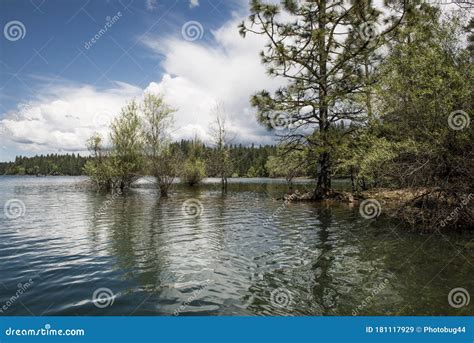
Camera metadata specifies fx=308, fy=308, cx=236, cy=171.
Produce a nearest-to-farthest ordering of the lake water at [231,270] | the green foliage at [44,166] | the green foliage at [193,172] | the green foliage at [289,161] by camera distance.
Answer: the lake water at [231,270] < the green foliage at [289,161] < the green foliage at [193,172] < the green foliage at [44,166]

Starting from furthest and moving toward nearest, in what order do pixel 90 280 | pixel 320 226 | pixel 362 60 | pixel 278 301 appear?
pixel 362 60
pixel 320 226
pixel 90 280
pixel 278 301

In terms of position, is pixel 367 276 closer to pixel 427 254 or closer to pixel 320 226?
pixel 427 254

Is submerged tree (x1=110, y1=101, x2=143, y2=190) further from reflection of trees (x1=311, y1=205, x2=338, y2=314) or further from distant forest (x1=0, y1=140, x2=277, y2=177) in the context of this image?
distant forest (x1=0, y1=140, x2=277, y2=177)

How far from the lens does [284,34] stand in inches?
824

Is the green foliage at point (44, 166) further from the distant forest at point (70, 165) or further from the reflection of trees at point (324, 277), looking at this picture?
the reflection of trees at point (324, 277)

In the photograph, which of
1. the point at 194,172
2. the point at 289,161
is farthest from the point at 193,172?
the point at 289,161

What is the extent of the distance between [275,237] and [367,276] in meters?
4.29

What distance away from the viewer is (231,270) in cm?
741

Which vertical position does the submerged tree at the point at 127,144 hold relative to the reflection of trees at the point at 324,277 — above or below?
above

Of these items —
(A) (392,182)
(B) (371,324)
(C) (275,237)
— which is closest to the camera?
(B) (371,324)

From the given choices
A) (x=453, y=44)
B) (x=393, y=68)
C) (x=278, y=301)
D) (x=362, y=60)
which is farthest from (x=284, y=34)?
(x=278, y=301)

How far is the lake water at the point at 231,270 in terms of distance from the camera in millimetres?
5535

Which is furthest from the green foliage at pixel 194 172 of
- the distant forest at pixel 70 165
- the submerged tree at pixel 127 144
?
the distant forest at pixel 70 165

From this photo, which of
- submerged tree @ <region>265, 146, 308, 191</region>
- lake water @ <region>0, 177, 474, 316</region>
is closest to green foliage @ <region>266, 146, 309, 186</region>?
submerged tree @ <region>265, 146, 308, 191</region>
